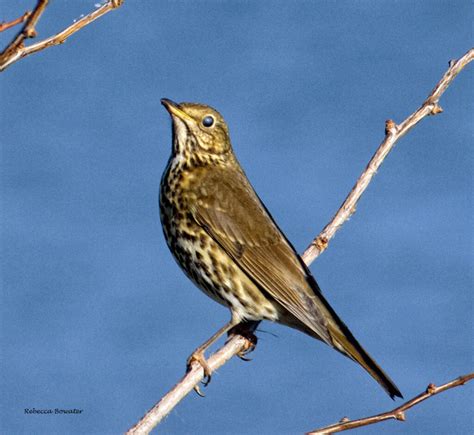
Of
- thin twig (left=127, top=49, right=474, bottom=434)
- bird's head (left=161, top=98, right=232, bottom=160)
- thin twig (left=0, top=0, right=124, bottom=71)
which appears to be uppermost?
bird's head (left=161, top=98, right=232, bottom=160)

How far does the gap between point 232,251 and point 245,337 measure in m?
0.52

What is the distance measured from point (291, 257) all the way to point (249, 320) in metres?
0.48

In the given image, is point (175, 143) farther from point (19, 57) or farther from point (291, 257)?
point (19, 57)

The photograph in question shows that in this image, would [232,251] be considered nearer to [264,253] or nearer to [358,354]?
[264,253]

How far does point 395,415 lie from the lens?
2.88 meters

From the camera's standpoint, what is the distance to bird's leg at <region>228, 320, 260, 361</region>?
189 inches

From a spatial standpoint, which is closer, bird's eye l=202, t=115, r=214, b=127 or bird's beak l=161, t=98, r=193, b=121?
bird's beak l=161, t=98, r=193, b=121

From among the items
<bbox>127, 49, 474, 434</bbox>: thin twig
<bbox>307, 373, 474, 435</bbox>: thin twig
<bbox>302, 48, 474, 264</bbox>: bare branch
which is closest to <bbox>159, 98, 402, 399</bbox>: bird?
<bbox>127, 49, 474, 434</bbox>: thin twig

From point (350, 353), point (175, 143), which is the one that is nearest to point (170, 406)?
point (350, 353)

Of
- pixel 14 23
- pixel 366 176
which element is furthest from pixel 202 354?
pixel 14 23

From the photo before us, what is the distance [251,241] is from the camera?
4.78 meters

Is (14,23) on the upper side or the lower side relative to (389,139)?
lower

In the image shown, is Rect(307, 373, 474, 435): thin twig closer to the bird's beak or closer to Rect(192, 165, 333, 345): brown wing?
Rect(192, 165, 333, 345): brown wing

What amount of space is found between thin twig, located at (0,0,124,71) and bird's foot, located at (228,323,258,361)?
111 inches
